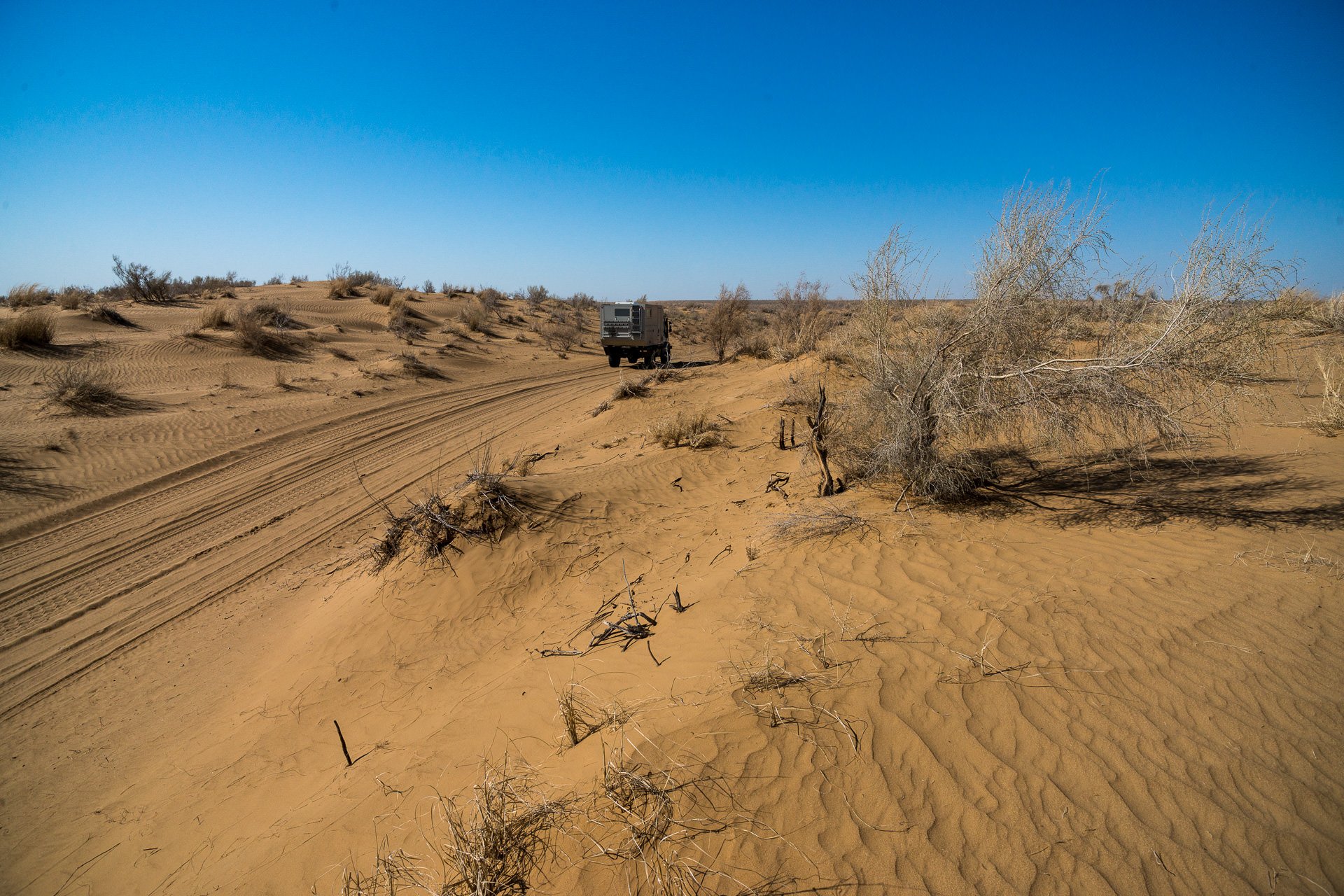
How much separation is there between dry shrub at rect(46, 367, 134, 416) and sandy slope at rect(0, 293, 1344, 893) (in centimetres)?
423

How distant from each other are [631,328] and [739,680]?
17.8m

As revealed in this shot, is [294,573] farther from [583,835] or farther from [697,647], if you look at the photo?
[583,835]

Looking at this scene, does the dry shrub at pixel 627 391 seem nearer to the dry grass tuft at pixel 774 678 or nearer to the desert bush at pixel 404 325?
the dry grass tuft at pixel 774 678

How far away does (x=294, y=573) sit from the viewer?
7.20 m

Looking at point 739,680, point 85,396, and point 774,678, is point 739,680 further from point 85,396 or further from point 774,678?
point 85,396

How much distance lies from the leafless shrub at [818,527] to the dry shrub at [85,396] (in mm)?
14067

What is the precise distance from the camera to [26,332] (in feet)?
47.7

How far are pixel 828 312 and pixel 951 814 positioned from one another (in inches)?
931

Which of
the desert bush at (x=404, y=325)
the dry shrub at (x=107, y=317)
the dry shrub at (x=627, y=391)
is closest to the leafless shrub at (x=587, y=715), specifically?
the dry shrub at (x=627, y=391)

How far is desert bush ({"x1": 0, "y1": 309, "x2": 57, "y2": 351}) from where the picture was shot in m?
14.2

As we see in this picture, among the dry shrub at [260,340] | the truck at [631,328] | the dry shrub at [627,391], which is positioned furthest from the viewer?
the truck at [631,328]

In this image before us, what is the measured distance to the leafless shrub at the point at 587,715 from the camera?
3.47 m

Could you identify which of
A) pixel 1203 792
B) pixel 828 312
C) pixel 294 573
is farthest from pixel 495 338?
pixel 1203 792

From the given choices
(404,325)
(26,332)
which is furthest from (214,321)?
(404,325)
